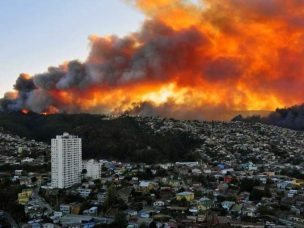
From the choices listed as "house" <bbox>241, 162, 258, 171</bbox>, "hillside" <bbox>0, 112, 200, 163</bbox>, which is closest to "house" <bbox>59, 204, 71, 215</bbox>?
"house" <bbox>241, 162, 258, 171</bbox>

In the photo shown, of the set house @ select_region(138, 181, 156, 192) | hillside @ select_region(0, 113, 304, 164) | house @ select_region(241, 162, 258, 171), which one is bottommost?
house @ select_region(138, 181, 156, 192)

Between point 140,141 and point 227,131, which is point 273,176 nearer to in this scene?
point 140,141


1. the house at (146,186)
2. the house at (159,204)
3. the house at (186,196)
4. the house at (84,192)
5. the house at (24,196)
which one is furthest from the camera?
the house at (146,186)

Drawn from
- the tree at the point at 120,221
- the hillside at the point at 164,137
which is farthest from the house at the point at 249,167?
the tree at the point at 120,221

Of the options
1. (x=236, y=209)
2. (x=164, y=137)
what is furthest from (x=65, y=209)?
(x=164, y=137)

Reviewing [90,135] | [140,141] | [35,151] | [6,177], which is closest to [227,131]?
[140,141]

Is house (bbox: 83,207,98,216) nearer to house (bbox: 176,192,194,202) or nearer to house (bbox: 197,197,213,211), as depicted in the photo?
house (bbox: 176,192,194,202)

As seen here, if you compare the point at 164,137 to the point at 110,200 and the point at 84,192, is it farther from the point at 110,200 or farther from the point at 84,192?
the point at 110,200

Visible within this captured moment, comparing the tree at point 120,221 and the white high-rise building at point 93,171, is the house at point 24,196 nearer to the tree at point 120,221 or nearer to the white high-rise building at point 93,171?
the white high-rise building at point 93,171
